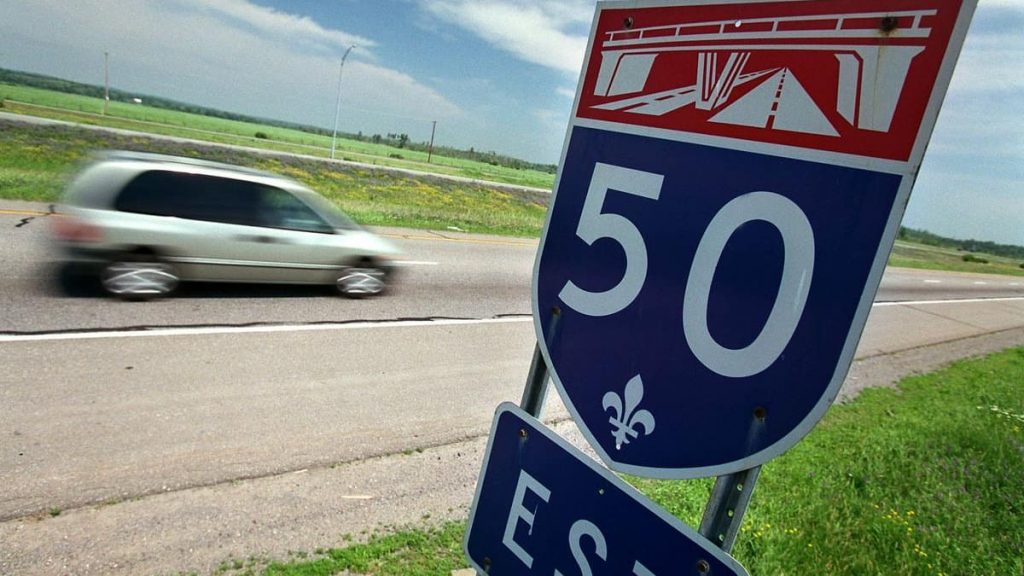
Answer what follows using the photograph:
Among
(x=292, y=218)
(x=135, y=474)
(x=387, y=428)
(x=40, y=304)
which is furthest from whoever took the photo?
(x=292, y=218)

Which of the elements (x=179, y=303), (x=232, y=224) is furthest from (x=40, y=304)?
(x=232, y=224)

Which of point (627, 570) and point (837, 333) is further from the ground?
point (837, 333)

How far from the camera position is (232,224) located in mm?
7613

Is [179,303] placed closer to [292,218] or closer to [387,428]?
[292,218]

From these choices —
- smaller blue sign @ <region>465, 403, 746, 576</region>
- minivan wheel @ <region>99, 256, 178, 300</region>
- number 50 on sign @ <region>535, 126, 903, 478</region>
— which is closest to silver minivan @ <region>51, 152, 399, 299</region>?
minivan wheel @ <region>99, 256, 178, 300</region>

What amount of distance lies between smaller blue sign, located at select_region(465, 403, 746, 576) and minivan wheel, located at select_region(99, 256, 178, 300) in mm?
7297

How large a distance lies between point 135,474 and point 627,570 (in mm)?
4054

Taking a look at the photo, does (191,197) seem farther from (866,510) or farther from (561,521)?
(866,510)

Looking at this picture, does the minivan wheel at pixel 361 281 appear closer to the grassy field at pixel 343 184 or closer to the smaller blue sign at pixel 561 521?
the smaller blue sign at pixel 561 521

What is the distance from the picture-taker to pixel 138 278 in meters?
7.01

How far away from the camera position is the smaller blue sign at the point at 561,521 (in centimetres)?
104

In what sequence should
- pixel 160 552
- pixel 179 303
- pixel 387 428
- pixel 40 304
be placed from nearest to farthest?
pixel 160 552 < pixel 387 428 < pixel 40 304 < pixel 179 303

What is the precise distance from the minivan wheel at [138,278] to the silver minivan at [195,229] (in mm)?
11

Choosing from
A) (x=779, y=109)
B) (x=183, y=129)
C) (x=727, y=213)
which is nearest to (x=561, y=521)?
(x=727, y=213)
